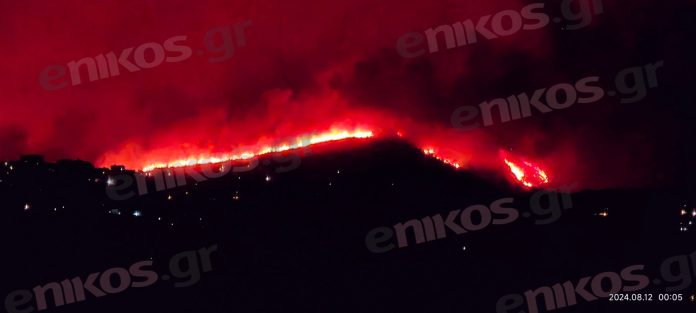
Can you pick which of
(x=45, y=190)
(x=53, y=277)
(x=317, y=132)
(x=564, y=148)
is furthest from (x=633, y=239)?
(x=45, y=190)

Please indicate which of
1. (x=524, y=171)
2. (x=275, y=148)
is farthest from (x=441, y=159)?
(x=275, y=148)

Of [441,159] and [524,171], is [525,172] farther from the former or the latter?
[441,159]

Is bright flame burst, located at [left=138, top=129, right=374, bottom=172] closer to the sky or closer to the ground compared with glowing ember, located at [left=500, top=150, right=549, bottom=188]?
closer to the sky

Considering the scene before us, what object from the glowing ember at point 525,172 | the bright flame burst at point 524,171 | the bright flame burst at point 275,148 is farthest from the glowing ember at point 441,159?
the bright flame burst at point 275,148

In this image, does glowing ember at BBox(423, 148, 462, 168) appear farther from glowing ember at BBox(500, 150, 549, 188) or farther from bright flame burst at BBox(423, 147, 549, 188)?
glowing ember at BBox(500, 150, 549, 188)

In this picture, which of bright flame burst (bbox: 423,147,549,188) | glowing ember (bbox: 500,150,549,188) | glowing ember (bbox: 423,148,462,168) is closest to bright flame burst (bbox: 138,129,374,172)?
glowing ember (bbox: 423,148,462,168)

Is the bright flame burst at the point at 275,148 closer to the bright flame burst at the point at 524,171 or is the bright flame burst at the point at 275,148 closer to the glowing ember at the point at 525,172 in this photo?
the bright flame burst at the point at 524,171
